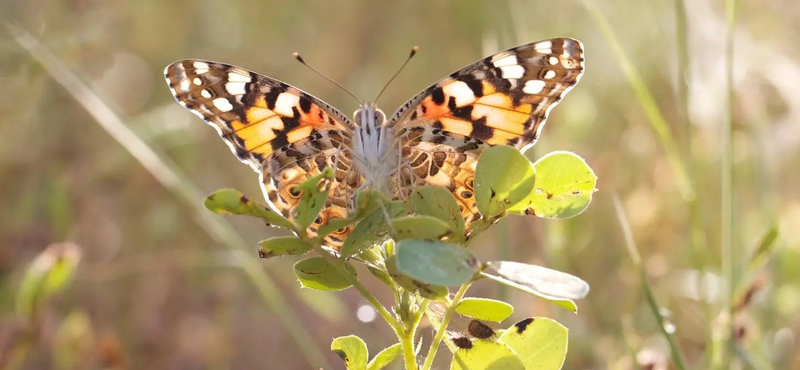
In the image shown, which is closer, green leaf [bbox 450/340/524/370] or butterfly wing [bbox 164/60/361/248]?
green leaf [bbox 450/340/524/370]

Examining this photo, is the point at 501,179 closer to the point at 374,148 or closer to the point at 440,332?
the point at 440,332

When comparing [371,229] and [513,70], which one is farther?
[513,70]

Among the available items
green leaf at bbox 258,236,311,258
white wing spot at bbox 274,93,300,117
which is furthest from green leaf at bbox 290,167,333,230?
white wing spot at bbox 274,93,300,117

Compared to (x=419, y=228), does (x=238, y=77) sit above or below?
above

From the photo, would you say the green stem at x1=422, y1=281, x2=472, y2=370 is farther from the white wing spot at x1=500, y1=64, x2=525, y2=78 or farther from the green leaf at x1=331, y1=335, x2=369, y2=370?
the white wing spot at x1=500, y1=64, x2=525, y2=78

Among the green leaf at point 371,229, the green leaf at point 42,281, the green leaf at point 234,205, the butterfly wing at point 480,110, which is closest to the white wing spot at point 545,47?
the butterfly wing at point 480,110

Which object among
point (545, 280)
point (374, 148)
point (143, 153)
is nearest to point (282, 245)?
point (545, 280)

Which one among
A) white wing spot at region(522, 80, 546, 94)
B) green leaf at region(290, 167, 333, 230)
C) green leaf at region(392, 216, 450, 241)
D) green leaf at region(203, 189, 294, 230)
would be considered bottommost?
green leaf at region(392, 216, 450, 241)

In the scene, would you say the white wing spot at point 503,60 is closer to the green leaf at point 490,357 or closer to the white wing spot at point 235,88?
the white wing spot at point 235,88
